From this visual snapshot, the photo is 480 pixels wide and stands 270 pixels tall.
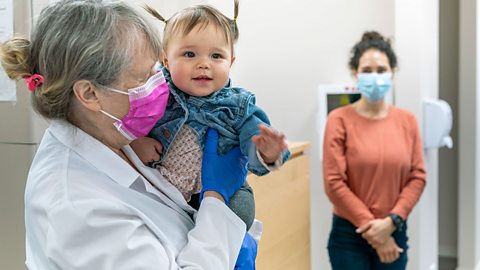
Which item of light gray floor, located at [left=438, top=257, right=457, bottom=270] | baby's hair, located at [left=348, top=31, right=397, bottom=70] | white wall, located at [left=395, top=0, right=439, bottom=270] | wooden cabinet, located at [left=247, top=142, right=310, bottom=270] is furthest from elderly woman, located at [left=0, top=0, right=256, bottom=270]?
light gray floor, located at [left=438, top=257, right=457, bottom=270]

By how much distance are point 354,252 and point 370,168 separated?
37 cm

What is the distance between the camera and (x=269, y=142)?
1.12 meters

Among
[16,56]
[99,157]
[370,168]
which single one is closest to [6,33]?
[16,56]

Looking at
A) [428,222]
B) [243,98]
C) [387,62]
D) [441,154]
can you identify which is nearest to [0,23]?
[243,98]

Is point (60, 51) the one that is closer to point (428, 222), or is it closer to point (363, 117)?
point (363, 117)

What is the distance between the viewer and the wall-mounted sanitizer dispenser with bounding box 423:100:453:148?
3154 mm

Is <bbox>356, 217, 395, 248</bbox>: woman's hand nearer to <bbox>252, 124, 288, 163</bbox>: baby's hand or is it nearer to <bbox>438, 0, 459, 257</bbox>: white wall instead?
<bbox>252, 124, 288, 163</bbox>: baby's hand

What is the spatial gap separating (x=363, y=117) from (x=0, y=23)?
1715 mm

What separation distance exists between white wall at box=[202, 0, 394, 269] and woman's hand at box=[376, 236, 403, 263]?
90cm

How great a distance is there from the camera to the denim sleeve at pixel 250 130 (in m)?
1.18

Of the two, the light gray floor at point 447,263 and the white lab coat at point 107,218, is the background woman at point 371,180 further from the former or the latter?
the light gray floor at point 447,263

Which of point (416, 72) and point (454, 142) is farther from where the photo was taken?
point (454, 142)

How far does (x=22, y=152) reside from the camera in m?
1.45

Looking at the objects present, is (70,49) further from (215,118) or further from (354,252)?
(354,252)
